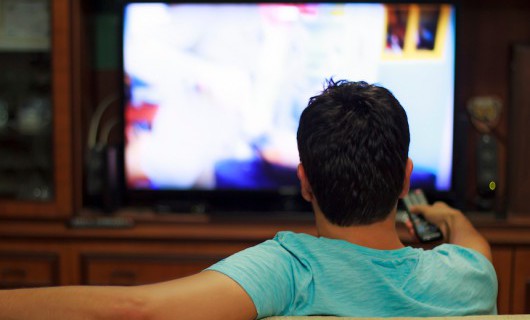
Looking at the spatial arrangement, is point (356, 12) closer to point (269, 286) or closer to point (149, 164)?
point (149, 164)

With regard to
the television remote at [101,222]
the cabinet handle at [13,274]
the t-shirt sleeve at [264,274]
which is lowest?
the cabinet handle at [13,274]

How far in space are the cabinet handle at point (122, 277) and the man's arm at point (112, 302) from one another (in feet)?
6.59

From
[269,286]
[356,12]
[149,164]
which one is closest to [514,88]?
[356,12]

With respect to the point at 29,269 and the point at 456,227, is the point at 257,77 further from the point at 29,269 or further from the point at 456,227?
the point at 456,227

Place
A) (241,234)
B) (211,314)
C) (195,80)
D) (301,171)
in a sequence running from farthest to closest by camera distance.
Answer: (195,80), (241,234), (301,171), (211,314)

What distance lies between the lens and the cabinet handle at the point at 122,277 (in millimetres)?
2883

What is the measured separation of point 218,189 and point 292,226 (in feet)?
1.26

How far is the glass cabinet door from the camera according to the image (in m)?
2.91

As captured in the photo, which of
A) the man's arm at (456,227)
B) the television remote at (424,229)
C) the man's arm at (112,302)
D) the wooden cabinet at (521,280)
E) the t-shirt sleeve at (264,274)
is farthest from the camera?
the wooden cabinet at (521,280)

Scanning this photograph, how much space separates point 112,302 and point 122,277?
206cm

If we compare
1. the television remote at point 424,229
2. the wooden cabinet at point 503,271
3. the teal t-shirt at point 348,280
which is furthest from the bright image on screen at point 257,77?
the teal t-shirt at point 348,280

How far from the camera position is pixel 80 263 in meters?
2.90

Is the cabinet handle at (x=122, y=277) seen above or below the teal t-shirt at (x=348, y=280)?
below

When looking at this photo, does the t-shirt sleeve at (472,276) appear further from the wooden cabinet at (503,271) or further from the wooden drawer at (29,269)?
the wooden drawer at (29,269)
